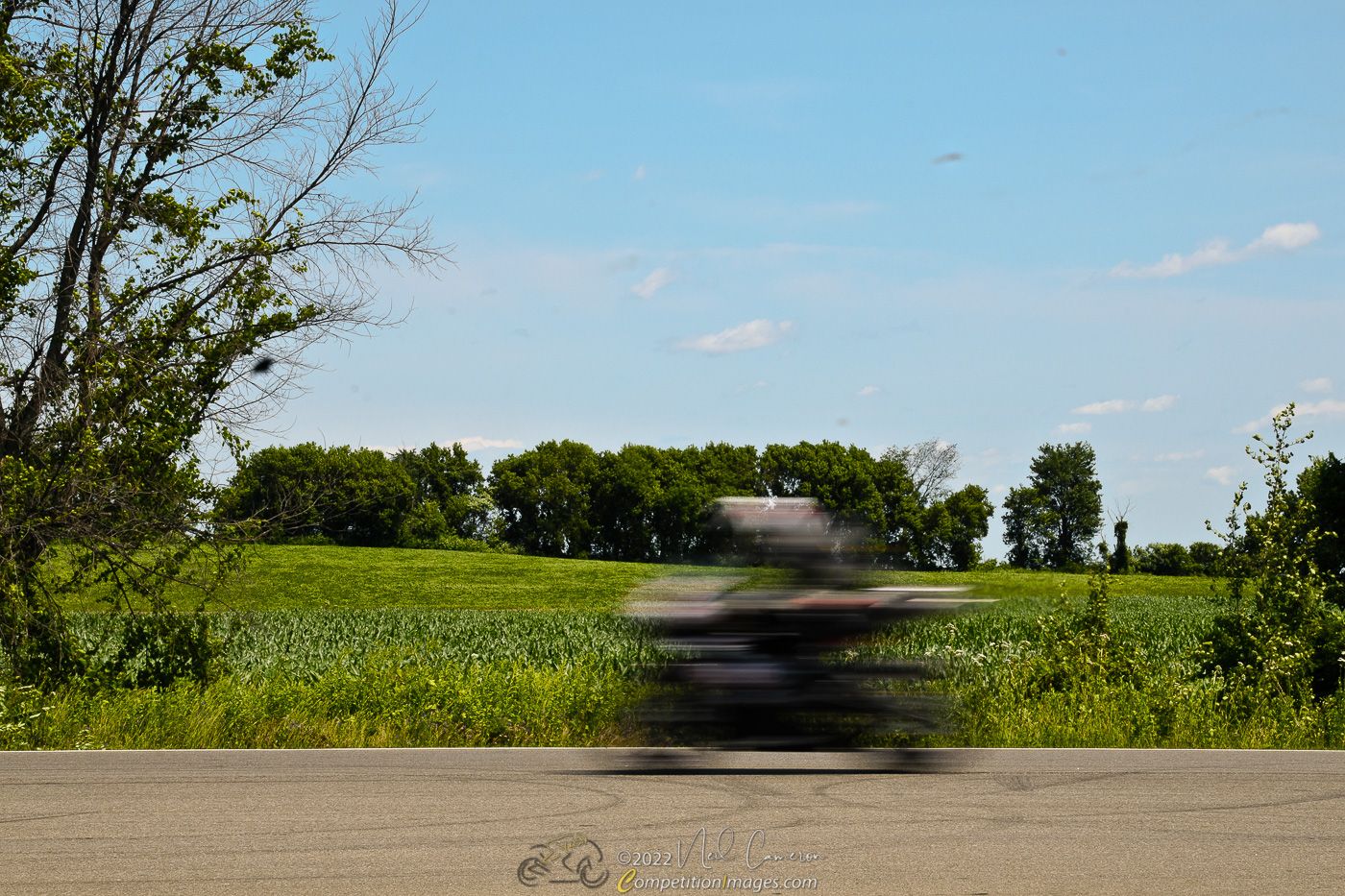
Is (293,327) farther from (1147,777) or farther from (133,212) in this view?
(1147,777)

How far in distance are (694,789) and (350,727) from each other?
447 centimetres

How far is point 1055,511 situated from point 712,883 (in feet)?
375

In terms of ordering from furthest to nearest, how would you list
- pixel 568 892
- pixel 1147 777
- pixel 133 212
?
pixel 133 212 → pixel 1147 777 → pixel 568 892

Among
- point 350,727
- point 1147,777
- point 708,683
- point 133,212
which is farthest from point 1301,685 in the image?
point 133,212

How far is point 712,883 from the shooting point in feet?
15.6

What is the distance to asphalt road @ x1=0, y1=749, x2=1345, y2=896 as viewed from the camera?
15.6 ft

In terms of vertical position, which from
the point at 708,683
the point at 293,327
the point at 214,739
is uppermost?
the point at 293,327

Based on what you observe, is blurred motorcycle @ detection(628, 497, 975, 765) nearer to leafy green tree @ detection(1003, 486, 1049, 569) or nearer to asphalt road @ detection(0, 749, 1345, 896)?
asphalt road @ detection(0, 749, 1345, 896)

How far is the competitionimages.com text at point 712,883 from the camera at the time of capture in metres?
4.66

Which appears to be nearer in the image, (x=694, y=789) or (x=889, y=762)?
(x=694, y=789)

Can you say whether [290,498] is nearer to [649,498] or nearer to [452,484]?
[649,498]

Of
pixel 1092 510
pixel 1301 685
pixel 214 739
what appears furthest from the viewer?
pixel 1092 510

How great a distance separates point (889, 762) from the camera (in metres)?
7.41

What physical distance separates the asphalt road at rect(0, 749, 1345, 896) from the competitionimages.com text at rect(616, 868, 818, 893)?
2cm
